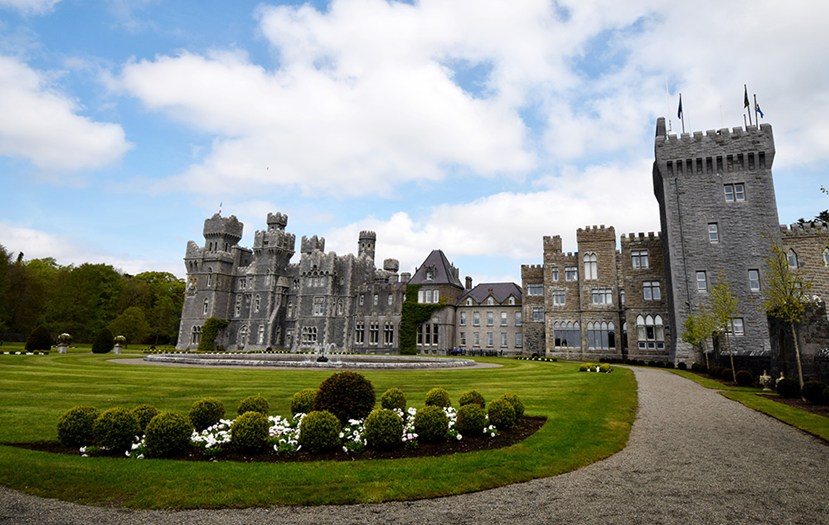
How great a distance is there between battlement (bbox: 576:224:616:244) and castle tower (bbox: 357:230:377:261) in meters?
33.3

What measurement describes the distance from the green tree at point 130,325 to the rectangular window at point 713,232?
76.3 m

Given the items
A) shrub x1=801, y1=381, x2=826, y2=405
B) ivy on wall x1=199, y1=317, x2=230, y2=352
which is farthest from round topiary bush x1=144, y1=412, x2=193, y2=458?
ivy on wall x1=199, y1=317, x2=230, y2=352

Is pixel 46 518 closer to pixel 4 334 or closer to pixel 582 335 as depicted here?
pixel 582 335

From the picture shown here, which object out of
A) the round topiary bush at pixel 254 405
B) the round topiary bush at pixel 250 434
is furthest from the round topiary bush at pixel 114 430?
the round topiary bush at pixel 254 405

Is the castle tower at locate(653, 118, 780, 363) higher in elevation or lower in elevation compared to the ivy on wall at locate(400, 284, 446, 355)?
higher

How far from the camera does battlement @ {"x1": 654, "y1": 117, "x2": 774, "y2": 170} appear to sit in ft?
141

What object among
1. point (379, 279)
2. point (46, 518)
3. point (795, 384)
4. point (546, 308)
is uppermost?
point (379, 279)

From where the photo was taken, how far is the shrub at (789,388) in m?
19.9

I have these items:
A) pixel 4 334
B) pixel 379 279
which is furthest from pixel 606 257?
pixel 4 334

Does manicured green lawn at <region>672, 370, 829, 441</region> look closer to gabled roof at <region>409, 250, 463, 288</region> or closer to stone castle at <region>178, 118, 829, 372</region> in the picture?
stone castle at <region>178, 118, 829, 372</region>

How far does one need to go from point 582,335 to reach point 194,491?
50.4m

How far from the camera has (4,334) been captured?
71.4 m

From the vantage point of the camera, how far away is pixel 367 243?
76000 mm

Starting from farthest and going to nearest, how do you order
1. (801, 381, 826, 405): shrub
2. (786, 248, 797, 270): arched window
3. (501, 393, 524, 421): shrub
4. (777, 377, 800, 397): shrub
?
(786, 248, 797, 270): arched window
(777, 377, 800, 397): shrub
(801, 381, 826, 405): shrub
(501, 393, 524, 421): shrub
